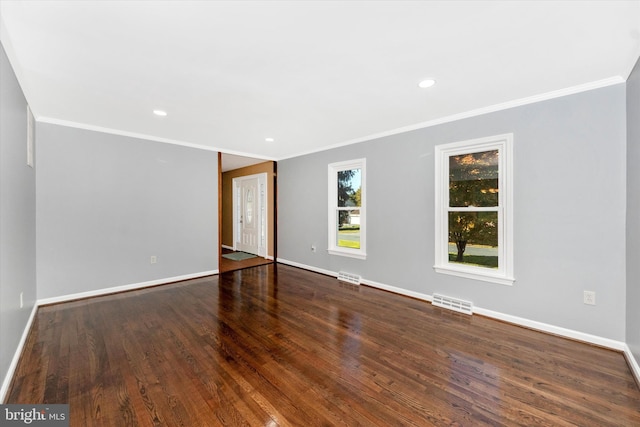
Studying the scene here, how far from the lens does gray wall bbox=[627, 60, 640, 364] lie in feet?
6.65

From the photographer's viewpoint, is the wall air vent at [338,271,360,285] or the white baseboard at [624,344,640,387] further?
the wall air vent at [338,271,360,285]

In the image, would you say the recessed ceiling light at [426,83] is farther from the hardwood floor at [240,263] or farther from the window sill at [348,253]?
the hardwood floor at [240,263]

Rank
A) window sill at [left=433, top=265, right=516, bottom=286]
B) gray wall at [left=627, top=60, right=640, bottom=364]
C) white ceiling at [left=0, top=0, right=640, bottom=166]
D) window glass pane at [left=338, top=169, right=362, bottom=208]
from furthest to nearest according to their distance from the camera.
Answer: window glass pane at [left=338, top=169, right=362, bottom=208] → window sill at [left=433, top=265, right=516, bottom=286] → gray wall at [left=627, top=60, right=640, bottom=364] → white ceiling at [left=0, top=0, right=640, bottom=166]

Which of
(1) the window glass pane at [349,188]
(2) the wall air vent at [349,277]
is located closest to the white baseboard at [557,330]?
(2) the wall air vent at [349,277]

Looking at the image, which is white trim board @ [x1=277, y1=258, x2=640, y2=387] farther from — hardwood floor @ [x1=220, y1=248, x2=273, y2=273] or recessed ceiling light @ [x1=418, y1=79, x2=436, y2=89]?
hardwood floor @ [x1=220, y1=248, x2=273, y2=273]

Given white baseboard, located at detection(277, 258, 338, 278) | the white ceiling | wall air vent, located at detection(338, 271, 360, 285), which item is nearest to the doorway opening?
white baseboard, located at detection(277, 258, 338, 278)

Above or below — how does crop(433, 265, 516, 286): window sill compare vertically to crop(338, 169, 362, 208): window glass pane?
below

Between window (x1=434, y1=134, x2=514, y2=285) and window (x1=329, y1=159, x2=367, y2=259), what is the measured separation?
4.11 ft

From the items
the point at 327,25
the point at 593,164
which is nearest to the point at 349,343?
the point at 327,25

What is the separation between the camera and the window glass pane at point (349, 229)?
4.54 m

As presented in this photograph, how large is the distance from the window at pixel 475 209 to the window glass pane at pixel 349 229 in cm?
143

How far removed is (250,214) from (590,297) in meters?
6.21

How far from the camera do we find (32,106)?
296cm

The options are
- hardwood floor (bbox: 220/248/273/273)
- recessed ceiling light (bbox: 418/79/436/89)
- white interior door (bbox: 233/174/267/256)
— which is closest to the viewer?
recessed ceiling light (bbox: 418/79/436/89)
